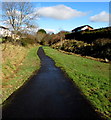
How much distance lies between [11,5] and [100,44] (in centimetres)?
2386

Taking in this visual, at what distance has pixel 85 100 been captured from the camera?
538 centimetres

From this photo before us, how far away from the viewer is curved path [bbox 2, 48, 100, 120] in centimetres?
431

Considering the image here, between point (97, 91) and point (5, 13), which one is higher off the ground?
point (5, 13)

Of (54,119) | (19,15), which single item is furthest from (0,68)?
(19,15)

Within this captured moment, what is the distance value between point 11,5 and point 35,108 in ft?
102

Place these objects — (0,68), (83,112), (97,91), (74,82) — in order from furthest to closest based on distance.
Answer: (0,68)
(74,82)
(97,91)
(83,112)

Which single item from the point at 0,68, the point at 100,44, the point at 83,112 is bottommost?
the point at 83,112

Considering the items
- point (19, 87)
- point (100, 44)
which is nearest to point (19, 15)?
point (100, 44)

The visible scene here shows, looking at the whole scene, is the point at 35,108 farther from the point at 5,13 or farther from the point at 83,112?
the point at 5,13

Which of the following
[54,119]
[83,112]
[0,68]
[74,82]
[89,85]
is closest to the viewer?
[54,119]

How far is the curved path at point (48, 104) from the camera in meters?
4.31

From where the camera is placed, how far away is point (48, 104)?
5.02m

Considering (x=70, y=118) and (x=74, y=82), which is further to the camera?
(x=74, y=82)

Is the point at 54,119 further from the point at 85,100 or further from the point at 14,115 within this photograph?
the point at 85,100
